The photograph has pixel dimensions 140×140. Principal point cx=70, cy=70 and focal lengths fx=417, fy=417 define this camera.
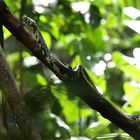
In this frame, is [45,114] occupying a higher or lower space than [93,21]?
lower

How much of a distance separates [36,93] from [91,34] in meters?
0.50

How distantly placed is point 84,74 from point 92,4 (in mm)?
535

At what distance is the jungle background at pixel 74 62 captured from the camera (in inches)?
30.1

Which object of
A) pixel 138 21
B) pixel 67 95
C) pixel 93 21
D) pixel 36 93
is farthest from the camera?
pixel 93 21

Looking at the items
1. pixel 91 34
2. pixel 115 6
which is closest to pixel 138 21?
pixel 115 6

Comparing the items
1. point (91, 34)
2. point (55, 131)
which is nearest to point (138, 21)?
point (91, 34)

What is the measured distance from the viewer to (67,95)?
2.82ft

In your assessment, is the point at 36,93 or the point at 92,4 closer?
the point at 36,93

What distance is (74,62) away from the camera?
1214mm

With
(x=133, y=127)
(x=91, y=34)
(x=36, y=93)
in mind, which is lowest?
(x=133, y=127)

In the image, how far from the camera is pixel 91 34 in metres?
1.17

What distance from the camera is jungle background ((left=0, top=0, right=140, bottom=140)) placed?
0.77m

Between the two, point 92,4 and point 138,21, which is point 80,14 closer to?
point 92,4

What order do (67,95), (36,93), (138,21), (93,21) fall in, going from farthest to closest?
1. (93,21)
2. (138,21)
3. (67,95)
4. (36,93)
